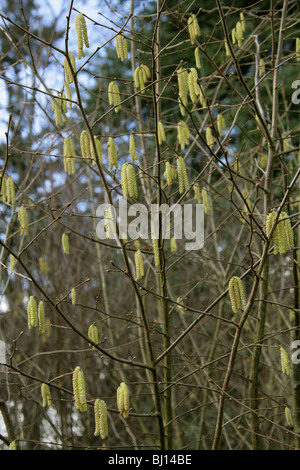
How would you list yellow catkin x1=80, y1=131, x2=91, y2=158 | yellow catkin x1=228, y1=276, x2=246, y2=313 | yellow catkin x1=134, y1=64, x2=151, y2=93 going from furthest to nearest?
yellow catkin x1=134, y1=64, x2=151, y2=93 < yellow catkin x1=80, y1=131, x2=91, y2=158 < yellow catkin x1=228, y1=276, x2=246, y2=313

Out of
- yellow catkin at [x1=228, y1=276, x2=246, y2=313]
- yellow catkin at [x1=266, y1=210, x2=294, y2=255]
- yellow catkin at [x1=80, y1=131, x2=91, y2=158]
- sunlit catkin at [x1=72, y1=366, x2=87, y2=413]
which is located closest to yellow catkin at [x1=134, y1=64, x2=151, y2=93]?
yellow catkin at [x1=80, y1=131, x2=91, y2=158]

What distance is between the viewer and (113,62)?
7875mm

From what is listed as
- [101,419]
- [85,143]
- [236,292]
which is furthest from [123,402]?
[85,143]

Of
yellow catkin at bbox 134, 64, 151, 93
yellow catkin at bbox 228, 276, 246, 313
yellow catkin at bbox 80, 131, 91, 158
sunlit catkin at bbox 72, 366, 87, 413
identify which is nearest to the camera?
sunlit catkin at bbox 72, 366, 87, 413

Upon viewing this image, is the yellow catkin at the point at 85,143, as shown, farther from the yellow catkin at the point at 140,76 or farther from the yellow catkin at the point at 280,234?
the yellow catkin at the point at 280,234

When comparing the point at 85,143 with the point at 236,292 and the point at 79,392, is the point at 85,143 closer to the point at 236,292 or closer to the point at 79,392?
the point at 236,292

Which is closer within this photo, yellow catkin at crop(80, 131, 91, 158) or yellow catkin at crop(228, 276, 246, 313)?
yellow catkin at crop(228, 276, 246, 313)

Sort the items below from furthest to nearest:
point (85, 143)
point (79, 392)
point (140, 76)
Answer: point (140, 76) → point (85, 143) → point (79, 392)

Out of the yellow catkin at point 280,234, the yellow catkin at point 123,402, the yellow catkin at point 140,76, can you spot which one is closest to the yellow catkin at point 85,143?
the yellow catkin at point 140,76

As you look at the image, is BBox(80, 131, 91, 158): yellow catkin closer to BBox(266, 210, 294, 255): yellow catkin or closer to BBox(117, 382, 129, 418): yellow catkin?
BBox(266, 210, 294, 255): yellow catkin

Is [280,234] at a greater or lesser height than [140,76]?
lesser

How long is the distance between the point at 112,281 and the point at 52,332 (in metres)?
0.97
